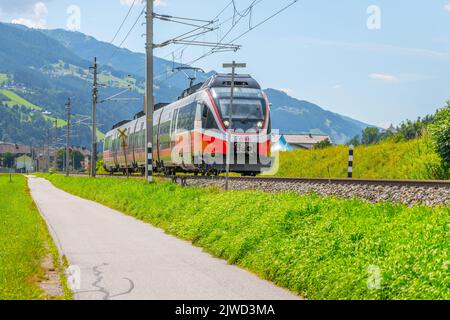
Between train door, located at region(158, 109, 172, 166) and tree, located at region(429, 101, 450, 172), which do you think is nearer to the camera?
tree, located at region(429, 101, 450, 172)

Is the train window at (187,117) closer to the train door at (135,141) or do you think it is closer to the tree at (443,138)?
the tree at (443,138)

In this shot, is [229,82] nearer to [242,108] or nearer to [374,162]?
[242,108]

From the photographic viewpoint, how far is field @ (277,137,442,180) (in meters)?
23.8

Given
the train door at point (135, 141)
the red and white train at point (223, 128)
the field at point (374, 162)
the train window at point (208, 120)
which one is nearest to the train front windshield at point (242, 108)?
the red and white train at point (223, 128)

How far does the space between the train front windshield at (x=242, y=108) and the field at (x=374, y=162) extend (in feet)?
15.8

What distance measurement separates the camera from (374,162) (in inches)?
1139

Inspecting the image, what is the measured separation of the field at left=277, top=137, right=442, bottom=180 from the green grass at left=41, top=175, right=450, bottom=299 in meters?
10.4

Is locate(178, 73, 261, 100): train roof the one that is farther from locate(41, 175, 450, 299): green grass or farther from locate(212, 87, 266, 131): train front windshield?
locate(41, 175, 450, 299): green grass

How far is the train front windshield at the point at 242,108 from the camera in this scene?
27.1m

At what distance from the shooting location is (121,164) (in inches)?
2165

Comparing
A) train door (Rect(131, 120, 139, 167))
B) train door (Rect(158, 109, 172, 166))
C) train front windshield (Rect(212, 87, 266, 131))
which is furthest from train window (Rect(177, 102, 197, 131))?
train door (Rect(131, 120, 139, 167))
